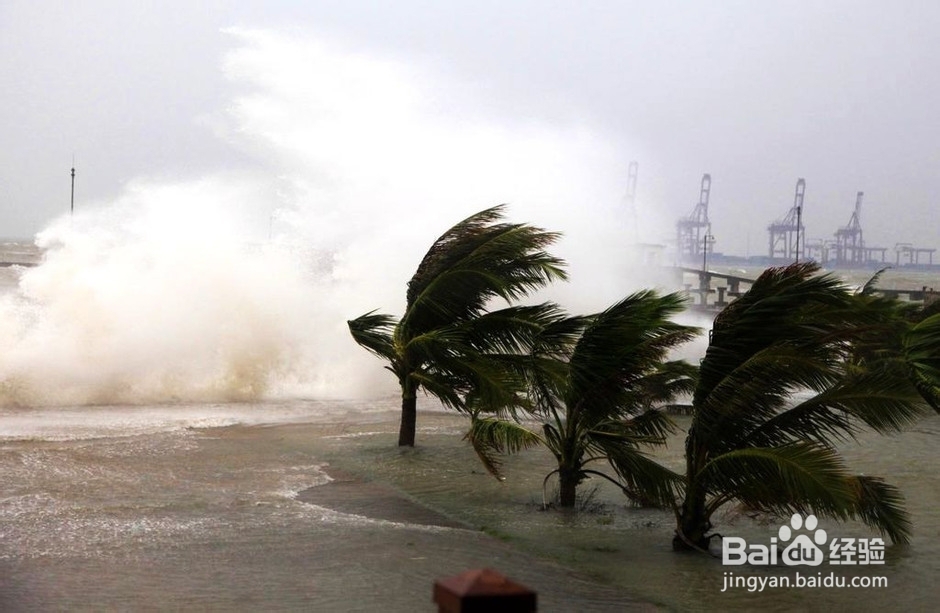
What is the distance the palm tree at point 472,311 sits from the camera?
1213cm

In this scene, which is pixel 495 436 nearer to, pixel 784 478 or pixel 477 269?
pixel 477 269

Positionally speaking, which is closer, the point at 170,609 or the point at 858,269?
the point at 170,609

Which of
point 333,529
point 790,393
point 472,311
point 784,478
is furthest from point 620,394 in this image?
point 472,311

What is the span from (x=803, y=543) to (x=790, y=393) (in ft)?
5.46

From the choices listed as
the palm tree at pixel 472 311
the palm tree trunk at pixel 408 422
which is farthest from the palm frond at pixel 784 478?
the palm tree trunk at pixel 408 422

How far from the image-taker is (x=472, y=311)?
42.8 feet

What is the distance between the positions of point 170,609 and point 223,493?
376 cm

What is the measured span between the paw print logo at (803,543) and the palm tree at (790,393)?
0.42 meters

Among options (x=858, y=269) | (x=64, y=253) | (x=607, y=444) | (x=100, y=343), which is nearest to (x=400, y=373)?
(x=607, y=444)

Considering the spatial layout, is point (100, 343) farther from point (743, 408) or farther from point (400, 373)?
point (743, 408)

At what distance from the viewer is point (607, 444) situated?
9812 millimetres

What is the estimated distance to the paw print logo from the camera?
29.0 feet

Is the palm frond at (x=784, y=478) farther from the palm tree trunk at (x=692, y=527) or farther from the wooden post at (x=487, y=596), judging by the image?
the wooden post at (x=487, y=596)

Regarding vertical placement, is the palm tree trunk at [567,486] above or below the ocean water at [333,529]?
above
